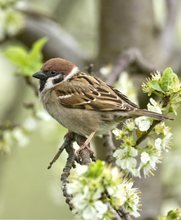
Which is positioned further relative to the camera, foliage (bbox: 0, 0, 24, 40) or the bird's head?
foliage (bbox: 0, 0, 24, 40)

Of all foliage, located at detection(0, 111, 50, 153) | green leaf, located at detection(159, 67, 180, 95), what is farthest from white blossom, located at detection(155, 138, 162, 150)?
foliage, located at detection(0, 111, 50, 153)

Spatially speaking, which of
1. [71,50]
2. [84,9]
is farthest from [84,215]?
[84,9]

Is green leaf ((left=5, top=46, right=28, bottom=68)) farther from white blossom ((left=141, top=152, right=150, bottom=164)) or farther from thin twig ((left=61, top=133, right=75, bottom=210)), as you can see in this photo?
white blossom ((left=141, top=152, right=150, bottom=164))

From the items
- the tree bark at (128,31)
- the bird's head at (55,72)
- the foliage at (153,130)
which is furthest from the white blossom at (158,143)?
the tree bark at (128,31)

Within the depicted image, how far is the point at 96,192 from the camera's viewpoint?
1.69 m

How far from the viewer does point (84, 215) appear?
1.70m

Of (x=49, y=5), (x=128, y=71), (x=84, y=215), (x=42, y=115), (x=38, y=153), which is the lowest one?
(x=38, y=153)

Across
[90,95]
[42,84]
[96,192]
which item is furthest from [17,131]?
[96,192]

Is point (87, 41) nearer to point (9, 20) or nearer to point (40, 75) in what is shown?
point (9, 20)

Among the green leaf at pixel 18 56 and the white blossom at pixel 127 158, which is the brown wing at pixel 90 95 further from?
the white blossom at pixel 127 158

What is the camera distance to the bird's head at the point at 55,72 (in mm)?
3045

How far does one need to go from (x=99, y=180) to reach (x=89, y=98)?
1294mm

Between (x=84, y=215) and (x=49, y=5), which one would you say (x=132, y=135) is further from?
(x=49, y=5)

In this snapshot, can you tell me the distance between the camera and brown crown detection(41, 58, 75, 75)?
9.97 feet
